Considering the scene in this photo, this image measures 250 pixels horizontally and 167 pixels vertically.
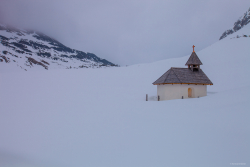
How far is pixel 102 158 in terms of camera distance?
5613 millimetres

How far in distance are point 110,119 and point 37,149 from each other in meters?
4.12

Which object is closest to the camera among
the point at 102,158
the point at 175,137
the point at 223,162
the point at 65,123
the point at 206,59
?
the point at 223,162

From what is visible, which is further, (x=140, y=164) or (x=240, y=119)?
(x=240, y=119)

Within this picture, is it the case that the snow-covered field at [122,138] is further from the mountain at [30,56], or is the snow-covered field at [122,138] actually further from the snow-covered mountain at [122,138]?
the mountain at [30,56]

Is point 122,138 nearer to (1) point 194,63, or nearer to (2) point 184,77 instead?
(2) point 184,77

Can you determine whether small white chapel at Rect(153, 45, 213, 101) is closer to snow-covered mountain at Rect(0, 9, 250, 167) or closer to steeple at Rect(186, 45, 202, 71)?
steeple at Rect(186, 45, 202, 71)

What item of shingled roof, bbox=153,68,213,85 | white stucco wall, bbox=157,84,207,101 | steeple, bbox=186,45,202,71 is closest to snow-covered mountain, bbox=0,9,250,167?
white stucco wall, bbox=157,84,207,101

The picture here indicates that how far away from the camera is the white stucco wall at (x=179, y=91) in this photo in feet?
51.6

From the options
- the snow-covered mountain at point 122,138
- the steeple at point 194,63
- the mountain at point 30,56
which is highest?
the mountain at point 30,56

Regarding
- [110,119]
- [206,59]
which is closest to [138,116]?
[110,119]

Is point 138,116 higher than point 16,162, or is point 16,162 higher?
point 138,116

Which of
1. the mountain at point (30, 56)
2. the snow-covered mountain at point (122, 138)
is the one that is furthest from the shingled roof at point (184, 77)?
the mountain at point (30, 56)

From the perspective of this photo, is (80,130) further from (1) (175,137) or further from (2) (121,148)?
(1) (175,137)

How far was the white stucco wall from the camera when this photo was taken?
15.7m
